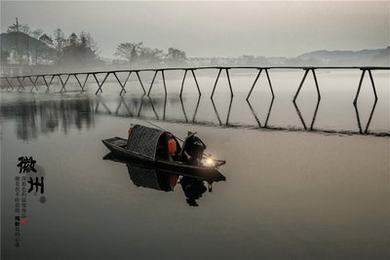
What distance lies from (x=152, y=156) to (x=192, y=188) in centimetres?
295

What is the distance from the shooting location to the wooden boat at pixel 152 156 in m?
16.5

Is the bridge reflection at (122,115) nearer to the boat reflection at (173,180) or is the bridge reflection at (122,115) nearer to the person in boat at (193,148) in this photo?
the boat reflection at (173,180)

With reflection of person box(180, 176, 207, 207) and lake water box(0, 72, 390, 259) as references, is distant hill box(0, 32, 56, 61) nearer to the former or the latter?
lake water box(0, 72, 390, 259)

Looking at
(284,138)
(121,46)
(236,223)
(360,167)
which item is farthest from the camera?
(121,46)

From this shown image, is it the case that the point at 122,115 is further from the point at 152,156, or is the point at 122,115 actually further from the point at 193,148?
the point at 193,148

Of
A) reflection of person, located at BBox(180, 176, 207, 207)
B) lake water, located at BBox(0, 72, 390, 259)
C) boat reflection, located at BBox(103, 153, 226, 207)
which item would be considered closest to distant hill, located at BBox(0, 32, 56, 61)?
lake water, located at BBox(0, 72, 390, 259)

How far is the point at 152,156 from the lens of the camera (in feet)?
58.7

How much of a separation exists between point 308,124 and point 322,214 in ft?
61.4

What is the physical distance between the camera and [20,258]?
34.6 ft

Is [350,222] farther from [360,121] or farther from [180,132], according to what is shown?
[360,121]

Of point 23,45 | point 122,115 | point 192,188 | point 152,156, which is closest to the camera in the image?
point 192,188

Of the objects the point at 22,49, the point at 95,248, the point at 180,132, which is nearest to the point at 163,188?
the point at 95,248

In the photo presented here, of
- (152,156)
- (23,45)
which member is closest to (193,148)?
(152,156)

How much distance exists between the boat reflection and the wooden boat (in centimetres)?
7
